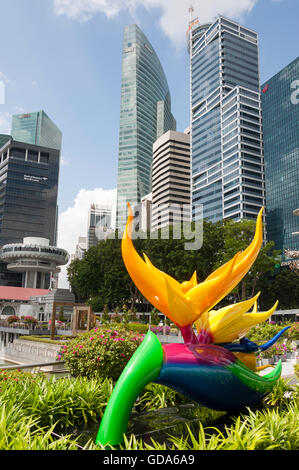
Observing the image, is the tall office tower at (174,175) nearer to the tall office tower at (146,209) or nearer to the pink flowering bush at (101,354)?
the tall office tower at (146,209)

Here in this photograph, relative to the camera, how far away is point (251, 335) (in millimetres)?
18141

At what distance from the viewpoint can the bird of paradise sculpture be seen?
4.89 metres

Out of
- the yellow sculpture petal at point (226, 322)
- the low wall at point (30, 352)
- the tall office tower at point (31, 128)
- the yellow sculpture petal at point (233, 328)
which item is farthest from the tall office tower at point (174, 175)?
the yellow sculpture petal at point (226, 322)

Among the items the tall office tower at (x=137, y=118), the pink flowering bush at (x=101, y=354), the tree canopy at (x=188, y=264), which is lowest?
the pink flowering bush at (x=101, y=354)

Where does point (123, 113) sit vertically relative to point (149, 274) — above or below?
above

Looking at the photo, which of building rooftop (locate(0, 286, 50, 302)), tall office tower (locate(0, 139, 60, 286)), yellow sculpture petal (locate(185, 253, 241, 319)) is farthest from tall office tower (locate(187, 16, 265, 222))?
yellow sculpture petal (locate(185, 253, 241, 319))

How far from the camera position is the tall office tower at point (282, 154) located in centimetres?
8525

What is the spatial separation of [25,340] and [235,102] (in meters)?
88.4

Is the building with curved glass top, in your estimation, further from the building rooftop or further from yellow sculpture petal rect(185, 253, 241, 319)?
yellow sculpture petal rect(185, 253, 241, 319)

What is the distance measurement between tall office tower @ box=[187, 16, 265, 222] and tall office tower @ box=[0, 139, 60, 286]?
41.3m

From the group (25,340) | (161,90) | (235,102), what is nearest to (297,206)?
(235,102)

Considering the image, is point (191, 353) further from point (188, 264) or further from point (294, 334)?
point (188, 264)

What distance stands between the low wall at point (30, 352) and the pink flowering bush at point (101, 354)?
41.8ft
